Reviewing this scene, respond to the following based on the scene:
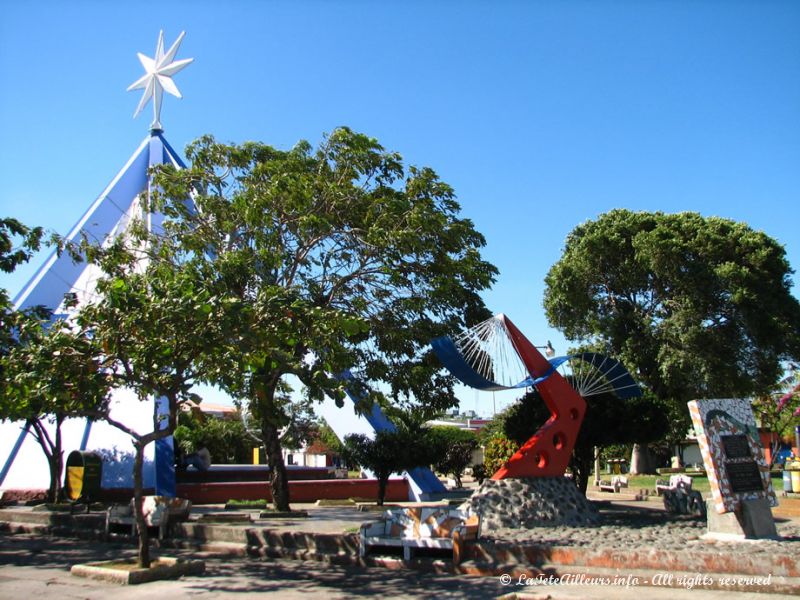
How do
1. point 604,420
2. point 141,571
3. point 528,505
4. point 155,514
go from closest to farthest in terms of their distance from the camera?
point 141,571, point 155,514, point 528,505, point 604,420

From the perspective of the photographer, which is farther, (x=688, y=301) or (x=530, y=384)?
(x=688, y=301)

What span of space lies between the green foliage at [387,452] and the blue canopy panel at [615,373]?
658cm

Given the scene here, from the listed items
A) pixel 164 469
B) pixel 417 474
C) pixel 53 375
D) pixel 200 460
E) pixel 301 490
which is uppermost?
pixel 53 375

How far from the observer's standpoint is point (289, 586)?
31.6 feet

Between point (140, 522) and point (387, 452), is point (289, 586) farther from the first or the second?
point (387, 452)

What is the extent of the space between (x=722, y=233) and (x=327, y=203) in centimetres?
2132

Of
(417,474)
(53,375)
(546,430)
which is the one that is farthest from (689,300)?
(53,375)

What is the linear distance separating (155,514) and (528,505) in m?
7.54

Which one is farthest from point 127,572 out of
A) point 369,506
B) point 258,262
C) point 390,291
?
point 369,506

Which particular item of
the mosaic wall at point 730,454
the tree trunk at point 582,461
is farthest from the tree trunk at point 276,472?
the mosaic wall at point 730,454

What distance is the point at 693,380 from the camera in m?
29.4

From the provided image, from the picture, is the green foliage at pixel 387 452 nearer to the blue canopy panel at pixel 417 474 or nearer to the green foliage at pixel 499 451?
the blue canopy panel at pixel 417 474

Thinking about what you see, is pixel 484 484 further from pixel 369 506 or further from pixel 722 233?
pixel 722 233

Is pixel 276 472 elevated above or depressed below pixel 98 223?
below
